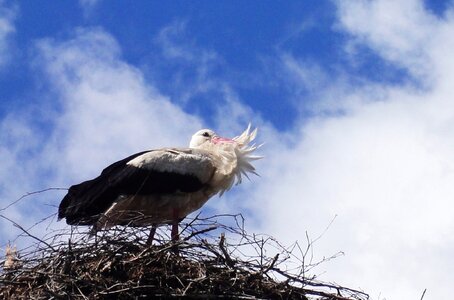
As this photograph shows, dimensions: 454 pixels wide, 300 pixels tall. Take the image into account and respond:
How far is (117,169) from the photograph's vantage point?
9.68 m

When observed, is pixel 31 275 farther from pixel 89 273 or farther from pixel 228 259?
pixel 228 259

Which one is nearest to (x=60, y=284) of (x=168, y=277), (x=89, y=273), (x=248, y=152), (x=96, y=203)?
(x=89, y=273)

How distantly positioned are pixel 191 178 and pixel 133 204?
0.52 metres

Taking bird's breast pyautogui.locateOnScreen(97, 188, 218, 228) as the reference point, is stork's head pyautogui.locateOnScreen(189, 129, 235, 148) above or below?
above

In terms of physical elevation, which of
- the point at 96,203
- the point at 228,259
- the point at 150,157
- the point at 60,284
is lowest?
the point at 60,284

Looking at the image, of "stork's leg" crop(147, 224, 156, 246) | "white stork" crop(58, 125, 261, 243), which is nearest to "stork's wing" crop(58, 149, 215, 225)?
"white stork" crop(58, 125, 261, 243)

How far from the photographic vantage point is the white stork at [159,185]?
9398 mm

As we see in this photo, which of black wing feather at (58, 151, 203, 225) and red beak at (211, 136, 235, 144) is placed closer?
black wing feather at (58, 151, 203, 225)

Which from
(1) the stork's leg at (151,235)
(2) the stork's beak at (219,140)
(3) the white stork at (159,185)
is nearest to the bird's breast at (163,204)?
(3) the white stork at (159,185)

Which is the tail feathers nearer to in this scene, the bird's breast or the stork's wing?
the stork's wing

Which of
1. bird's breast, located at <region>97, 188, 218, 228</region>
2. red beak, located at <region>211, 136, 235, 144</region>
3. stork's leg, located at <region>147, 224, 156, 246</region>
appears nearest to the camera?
stork's leg, located at <region>147, 224, 156, 246</region>

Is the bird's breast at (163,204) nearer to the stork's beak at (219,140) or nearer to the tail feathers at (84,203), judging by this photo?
the tail feathers at (84,203)

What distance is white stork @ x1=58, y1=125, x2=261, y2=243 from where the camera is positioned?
940 centimetres

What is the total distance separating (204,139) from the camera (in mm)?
10438
